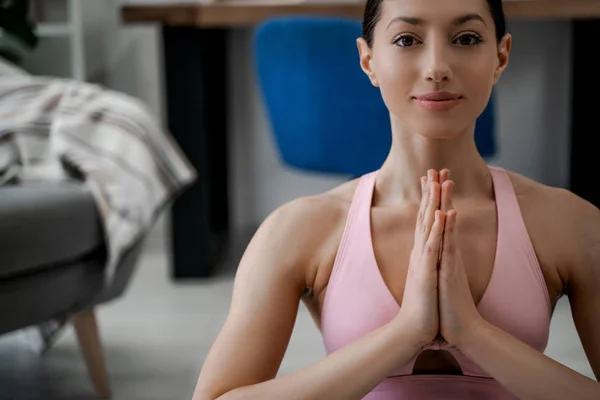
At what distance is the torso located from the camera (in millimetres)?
824

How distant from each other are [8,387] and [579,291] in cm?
126

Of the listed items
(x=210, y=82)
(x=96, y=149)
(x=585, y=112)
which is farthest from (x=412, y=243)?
(x=585, y=112)

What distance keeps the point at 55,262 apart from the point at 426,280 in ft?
2.87

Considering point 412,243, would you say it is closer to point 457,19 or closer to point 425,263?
point 425,263

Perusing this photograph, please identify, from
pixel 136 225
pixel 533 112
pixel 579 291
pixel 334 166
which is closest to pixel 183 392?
pixel 136 225

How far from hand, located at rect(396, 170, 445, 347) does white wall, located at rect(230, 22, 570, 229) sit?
84.0 inches

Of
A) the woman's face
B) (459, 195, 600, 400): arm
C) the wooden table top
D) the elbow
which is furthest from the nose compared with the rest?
the wooden table top

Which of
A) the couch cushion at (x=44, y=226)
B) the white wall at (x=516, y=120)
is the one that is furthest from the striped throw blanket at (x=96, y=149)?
the white wall at (x=516, y=120)

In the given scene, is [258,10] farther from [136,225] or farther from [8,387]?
[8,387]

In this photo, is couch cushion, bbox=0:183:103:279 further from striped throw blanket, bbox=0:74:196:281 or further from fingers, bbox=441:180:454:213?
fingers, bbox=441:180:454:213

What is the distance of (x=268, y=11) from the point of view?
2223 mm

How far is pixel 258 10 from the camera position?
2.21 meters

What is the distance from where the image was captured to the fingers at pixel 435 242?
76 centimetres

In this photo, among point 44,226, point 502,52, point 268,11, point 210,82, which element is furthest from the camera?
point 210,82
